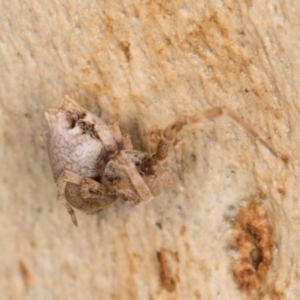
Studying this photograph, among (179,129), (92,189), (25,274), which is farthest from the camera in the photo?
(25,274)

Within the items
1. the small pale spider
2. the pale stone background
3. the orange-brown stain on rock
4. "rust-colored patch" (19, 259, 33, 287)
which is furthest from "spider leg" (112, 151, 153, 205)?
"rust-colored patch" (19, 259, 33, 287)

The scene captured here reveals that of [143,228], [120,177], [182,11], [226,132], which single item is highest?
[182,11]

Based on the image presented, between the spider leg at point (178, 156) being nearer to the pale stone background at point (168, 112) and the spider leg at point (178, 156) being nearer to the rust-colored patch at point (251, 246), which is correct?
the pale stone background at point (168, 112)

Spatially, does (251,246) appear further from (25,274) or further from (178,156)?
(25,274)

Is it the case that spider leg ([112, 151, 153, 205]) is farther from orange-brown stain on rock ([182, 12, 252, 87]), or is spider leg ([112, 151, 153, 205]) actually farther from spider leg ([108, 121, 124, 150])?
orange-brown stain on rock ([182, 12, 252, 87])

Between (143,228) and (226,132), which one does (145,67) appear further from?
(143,228)

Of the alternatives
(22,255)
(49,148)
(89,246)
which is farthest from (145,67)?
(22,255)

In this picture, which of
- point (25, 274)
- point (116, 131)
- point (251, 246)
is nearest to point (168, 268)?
point (251, 246)
